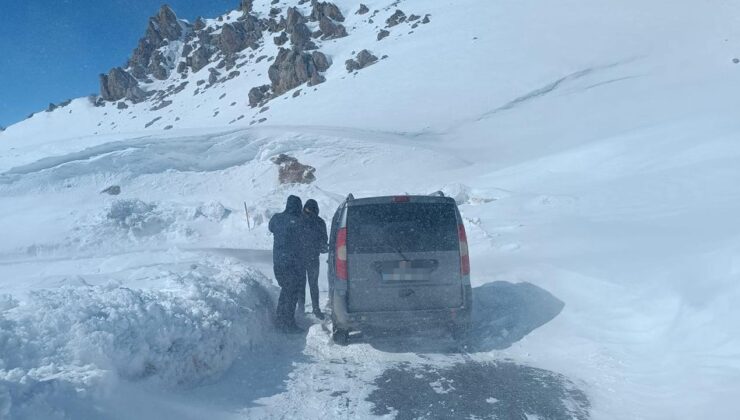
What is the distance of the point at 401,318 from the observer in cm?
660

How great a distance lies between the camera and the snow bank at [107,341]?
4.09 metres

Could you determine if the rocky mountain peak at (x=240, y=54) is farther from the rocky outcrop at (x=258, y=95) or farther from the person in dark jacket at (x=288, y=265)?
the person in dark jacket at (x=288, y=265)

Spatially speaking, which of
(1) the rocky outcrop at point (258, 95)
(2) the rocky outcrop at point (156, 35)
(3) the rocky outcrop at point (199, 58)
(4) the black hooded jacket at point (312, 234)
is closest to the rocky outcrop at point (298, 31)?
(1) the rocky outcrop at point (258, 95)

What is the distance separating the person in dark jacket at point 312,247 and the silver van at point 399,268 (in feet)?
4.77

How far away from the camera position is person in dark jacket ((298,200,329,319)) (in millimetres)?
8219

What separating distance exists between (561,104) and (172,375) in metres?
30.0

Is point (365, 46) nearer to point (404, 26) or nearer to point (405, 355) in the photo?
point (404, 26)

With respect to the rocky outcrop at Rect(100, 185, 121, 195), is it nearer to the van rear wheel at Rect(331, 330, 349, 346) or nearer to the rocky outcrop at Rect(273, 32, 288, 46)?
the van rear wheel at Rect(331, 330, 349, 346)

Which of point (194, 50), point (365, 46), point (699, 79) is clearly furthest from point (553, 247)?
point (194, 50)

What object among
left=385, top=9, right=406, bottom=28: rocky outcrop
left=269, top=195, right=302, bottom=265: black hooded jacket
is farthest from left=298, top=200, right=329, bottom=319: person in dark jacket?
left=385, top=9, right=406, bottom=28: rocky outcrop

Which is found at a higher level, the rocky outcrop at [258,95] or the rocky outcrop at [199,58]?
the rocky outcrop at [199,58]

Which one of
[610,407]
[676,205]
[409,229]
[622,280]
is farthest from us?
[676,205]

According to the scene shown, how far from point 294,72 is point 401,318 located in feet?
185

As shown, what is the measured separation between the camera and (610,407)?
5.29 meters
